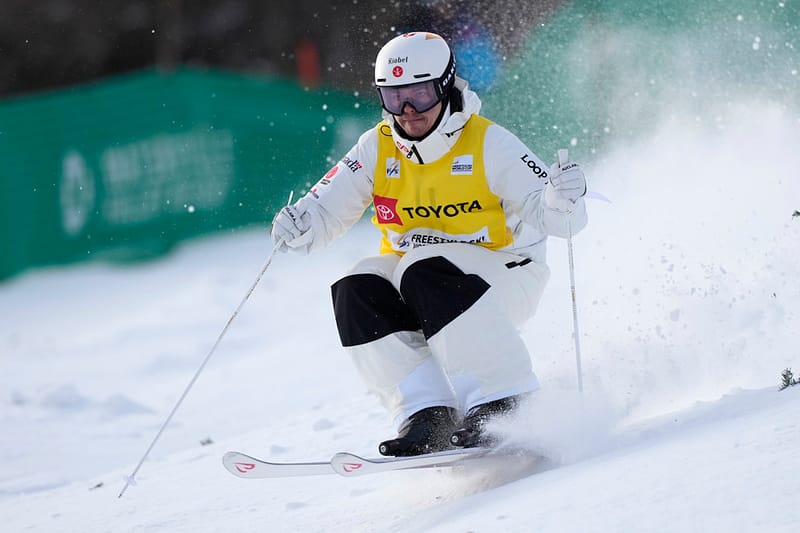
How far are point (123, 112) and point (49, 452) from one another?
17.4 ft

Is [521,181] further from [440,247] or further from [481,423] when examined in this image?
[481,423]

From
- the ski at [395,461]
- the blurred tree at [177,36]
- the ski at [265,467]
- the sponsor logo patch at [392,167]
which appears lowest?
the ski at [395,461]

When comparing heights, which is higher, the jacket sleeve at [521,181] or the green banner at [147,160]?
the green banner at [147,160]

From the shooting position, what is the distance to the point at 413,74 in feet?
12.3

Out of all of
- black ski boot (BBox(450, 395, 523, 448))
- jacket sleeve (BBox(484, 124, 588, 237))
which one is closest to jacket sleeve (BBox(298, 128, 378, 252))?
jacket sleeve (BBox(484, 124, 588, 237))

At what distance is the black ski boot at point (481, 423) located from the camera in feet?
11.4

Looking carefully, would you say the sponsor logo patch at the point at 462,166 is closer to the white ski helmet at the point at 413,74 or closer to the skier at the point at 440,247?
the skier at the point at 440,247

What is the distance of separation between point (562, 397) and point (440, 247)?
25.7 inches

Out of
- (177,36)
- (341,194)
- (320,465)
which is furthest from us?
(177,36)

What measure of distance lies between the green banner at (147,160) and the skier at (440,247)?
6564 millimetres

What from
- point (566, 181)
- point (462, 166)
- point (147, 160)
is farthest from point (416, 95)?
point (147, 160)

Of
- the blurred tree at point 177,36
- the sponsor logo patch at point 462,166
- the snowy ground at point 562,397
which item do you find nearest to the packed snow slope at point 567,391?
the snowy ground at point 562,397

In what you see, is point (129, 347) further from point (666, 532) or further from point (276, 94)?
point (666, 532)

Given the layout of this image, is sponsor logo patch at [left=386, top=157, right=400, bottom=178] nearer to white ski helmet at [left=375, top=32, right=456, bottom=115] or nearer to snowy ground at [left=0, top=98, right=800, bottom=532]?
A: white ski helmet at [left=375, top=32, right=456, bottom=115]
